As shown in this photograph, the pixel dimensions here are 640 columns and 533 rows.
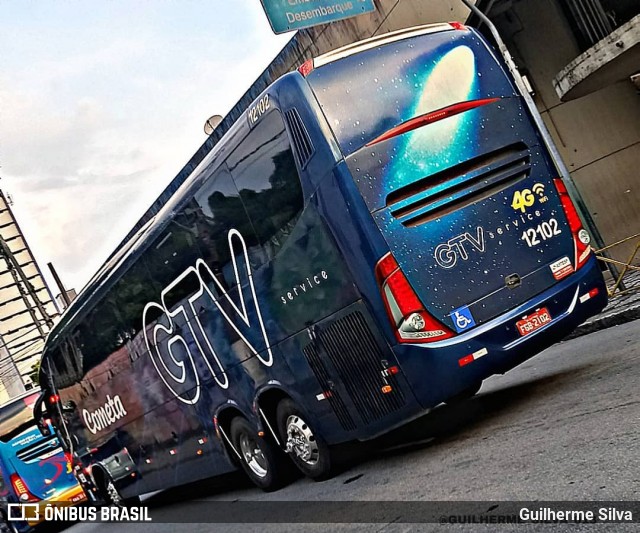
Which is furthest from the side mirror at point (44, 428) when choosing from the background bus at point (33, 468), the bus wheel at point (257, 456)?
the bus wheel at point (257, 456)

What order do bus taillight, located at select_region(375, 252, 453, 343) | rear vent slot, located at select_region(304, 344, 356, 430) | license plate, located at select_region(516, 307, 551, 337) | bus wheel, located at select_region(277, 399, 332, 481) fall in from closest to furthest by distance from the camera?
1. bus taillight, located at select_region(375, 252, 453, 343)
2. license plate, located at select_region(516, 307, 551, 337)
3. rear vent slot, located at select_region(304, 344, 356, 430)
4. bus wheel, located at select_region(277, 399, 332, 481)

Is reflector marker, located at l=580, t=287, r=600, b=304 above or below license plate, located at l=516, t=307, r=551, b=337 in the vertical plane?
below

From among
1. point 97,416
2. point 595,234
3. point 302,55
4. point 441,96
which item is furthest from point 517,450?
point 302,55

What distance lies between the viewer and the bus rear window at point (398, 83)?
7.43 m

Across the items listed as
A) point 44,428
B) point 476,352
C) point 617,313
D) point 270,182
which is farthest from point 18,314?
point 476,352

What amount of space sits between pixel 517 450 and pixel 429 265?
174 cm

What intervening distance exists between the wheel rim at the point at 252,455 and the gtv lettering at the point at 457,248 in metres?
3.92

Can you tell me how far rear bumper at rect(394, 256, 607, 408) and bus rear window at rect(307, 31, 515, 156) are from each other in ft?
6.26

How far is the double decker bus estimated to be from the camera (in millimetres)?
7215

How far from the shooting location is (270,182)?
805 centimetres

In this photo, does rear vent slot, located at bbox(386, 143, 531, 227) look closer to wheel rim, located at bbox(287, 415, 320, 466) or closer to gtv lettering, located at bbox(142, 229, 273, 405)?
gtv lettering, located at bbox(142, 229, 273, 405)

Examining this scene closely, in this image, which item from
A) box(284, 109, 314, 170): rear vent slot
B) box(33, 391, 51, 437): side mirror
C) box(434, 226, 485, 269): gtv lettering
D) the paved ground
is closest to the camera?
box(434, 226, 485, 269): gtv lettering

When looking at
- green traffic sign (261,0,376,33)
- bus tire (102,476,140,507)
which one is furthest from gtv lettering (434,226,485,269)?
bus tire (102,476,140,507)

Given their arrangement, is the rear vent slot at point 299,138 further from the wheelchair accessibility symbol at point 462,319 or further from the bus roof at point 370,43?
the wheelchair accessibility symbol at point 462,319
